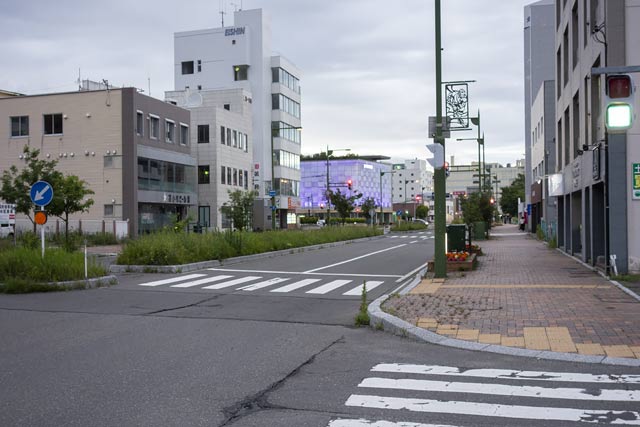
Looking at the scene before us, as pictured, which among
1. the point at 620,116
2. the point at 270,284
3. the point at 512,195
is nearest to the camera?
the point at 620,116

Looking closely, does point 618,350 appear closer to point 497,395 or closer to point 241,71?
point 497,395

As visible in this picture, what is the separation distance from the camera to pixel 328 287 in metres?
15.8

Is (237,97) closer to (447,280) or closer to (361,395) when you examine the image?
(447,280)

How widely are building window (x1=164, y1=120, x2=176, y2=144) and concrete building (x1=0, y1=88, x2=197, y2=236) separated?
0.87m

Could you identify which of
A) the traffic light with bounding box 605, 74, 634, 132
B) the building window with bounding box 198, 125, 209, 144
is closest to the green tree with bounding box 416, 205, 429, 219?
the building window with bounding box 198, 125, 209, 144

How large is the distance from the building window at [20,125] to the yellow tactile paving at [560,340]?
149ft

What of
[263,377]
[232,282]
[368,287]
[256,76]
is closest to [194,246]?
[232,282]

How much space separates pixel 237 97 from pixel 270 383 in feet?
197

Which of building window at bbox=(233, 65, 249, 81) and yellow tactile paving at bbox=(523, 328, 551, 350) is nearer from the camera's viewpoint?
yellow tactile paving at bbox=(523, 328, 551, 350)

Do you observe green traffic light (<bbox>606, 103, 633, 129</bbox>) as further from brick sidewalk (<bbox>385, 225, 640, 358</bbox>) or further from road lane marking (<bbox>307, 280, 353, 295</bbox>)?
road lane marking (<bbox>307, 280, 353, 295</bbox>)

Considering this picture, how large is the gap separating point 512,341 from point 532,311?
2.43 meters

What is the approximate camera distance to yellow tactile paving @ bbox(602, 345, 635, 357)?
7371 mm

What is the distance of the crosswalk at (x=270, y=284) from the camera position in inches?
600

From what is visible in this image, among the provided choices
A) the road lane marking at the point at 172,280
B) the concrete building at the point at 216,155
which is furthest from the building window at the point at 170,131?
the road lane marking at the point at 172,280
